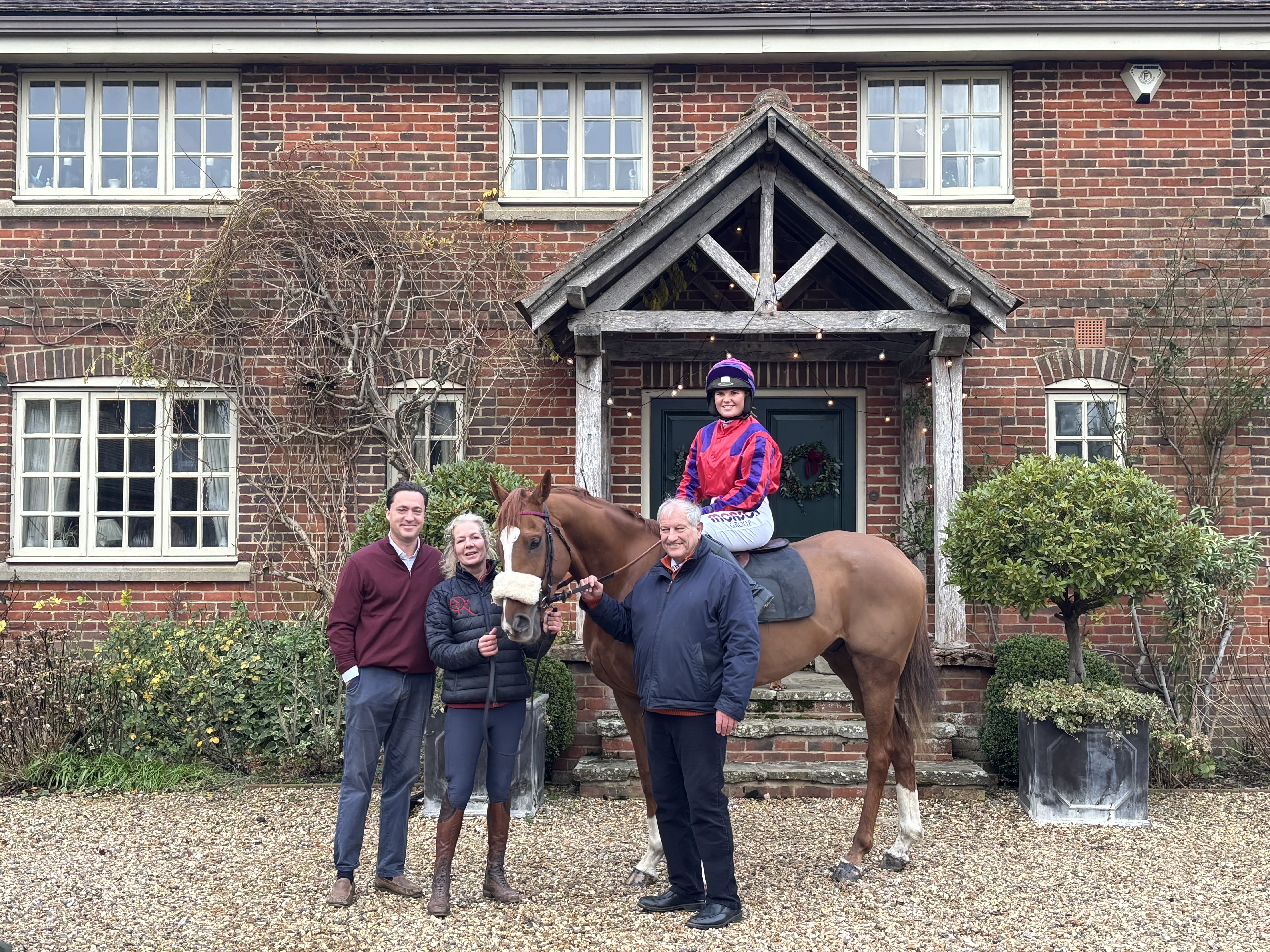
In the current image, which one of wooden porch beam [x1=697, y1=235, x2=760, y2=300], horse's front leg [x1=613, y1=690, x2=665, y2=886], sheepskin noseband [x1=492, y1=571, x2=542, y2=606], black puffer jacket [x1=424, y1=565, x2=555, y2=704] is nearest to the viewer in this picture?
sheepskin noseband [x1=492, y1=571, x2=542, y2=606]

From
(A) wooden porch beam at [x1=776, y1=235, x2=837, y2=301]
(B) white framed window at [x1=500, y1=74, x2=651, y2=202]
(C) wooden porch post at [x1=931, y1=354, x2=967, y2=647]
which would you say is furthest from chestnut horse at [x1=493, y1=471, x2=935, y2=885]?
(B) white framed window at [x1=500, y1=74, x2=651, y2=202]

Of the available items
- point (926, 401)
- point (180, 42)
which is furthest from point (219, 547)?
point (926, 401)

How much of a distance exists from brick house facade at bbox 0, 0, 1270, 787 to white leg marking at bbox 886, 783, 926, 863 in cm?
334

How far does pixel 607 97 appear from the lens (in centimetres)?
959

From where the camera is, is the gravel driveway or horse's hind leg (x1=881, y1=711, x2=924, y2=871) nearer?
the gravel driveway

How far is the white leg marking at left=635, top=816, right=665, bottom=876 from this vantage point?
5.40 meters

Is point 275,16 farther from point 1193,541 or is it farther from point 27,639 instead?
point 1193,541

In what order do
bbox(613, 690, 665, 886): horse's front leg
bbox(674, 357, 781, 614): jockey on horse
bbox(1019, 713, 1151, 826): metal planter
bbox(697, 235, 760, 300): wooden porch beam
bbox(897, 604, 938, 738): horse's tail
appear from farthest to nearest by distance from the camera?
bbox(697, 235, 760, 300): wooden porch beam → bbox(1019, 713, 1151, 826): metal planter → bbox(897, 604, 938, 738): horse's tail → bbox(674, 357, 781, 614): jockey on horse → bbox(613, 690, 665, 886): horse's front leg

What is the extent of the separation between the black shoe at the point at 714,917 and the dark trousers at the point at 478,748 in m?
1.02

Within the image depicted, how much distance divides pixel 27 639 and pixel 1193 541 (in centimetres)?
818

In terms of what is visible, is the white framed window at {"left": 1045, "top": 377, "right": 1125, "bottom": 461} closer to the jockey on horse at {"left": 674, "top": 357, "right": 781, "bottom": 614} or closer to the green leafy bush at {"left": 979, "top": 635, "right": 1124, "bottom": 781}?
the green leafy bush at {"left": 979, "top": 635, "right": 1124, "bottom": 781}

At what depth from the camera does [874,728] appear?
19.1ft

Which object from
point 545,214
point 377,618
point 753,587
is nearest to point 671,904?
point 753,587

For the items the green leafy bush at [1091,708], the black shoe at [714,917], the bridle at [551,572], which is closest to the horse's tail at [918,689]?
the green leafy bush at [1091,708]
